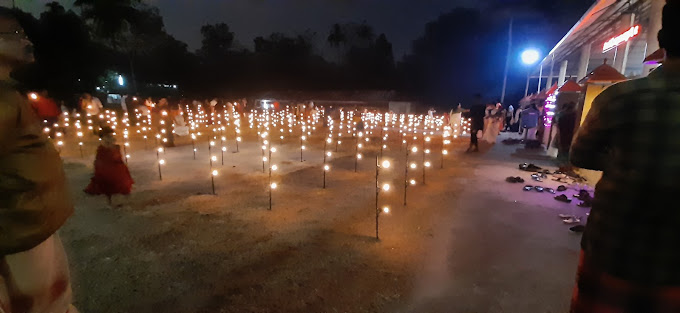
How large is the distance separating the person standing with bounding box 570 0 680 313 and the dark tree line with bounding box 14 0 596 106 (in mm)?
24429

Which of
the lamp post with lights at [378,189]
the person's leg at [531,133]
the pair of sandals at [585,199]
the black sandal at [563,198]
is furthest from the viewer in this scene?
the person's leg at [531,133]

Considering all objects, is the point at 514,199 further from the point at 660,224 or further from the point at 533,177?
the point at 660,224

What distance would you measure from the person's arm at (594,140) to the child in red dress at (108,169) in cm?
665

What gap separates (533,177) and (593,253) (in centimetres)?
764

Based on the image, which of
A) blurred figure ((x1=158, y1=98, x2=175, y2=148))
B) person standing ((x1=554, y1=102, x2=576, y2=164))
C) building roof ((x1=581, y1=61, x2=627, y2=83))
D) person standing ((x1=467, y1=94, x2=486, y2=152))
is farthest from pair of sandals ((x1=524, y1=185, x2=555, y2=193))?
blurred figure ((x1=158, y1=98, x2=175, y2=148))

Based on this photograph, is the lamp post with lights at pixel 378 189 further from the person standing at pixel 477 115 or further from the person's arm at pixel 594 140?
the person standing at pixel 477 115

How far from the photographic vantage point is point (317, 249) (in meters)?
4.57

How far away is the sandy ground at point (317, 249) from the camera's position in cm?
348

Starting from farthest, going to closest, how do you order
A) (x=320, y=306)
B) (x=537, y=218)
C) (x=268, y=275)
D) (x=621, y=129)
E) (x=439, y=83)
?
(x=439, y=83)
(x=537, y=218)
(x=268, y=275)
(x=320, y=306)
(x=621, y=129)

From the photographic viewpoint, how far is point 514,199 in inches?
268

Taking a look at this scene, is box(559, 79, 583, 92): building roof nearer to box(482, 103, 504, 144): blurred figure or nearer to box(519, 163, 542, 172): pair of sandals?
box(482, 103, 504, 144): blurred figure

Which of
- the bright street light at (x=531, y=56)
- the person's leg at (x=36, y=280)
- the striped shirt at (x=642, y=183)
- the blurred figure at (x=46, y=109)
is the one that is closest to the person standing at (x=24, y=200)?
the person's leg at (x=36, y=280)

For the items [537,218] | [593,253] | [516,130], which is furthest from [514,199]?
[516,130]

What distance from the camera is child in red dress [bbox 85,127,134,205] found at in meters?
6.06
